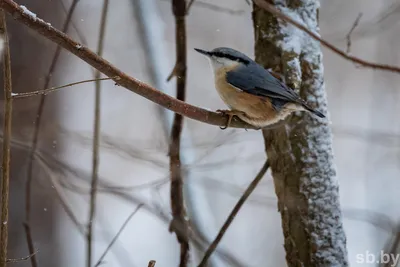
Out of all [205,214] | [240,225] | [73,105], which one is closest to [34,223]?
[73,105]

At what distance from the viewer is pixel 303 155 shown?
3.71 feet

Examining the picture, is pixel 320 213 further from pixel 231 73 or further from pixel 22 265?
pixel 22 265

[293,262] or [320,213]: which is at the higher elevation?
[320,213]

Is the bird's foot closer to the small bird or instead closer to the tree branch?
the small bird

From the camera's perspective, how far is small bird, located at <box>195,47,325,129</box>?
111 centimetres

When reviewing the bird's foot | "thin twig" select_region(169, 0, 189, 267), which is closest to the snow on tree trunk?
the bird's foot

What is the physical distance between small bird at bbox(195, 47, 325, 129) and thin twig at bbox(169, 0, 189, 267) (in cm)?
16

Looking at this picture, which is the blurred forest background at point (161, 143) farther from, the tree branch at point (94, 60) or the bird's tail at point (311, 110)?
the tree branch at point (94, 60)

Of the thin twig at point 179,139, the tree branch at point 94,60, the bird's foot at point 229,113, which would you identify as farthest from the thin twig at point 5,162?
the thin twig at point 179,139

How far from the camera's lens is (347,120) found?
13.0 feet

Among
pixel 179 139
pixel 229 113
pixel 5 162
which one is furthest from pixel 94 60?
pixel 179 139

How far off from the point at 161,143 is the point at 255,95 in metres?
0.67

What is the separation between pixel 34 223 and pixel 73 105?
65 cm

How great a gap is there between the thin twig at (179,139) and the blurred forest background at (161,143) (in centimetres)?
13
